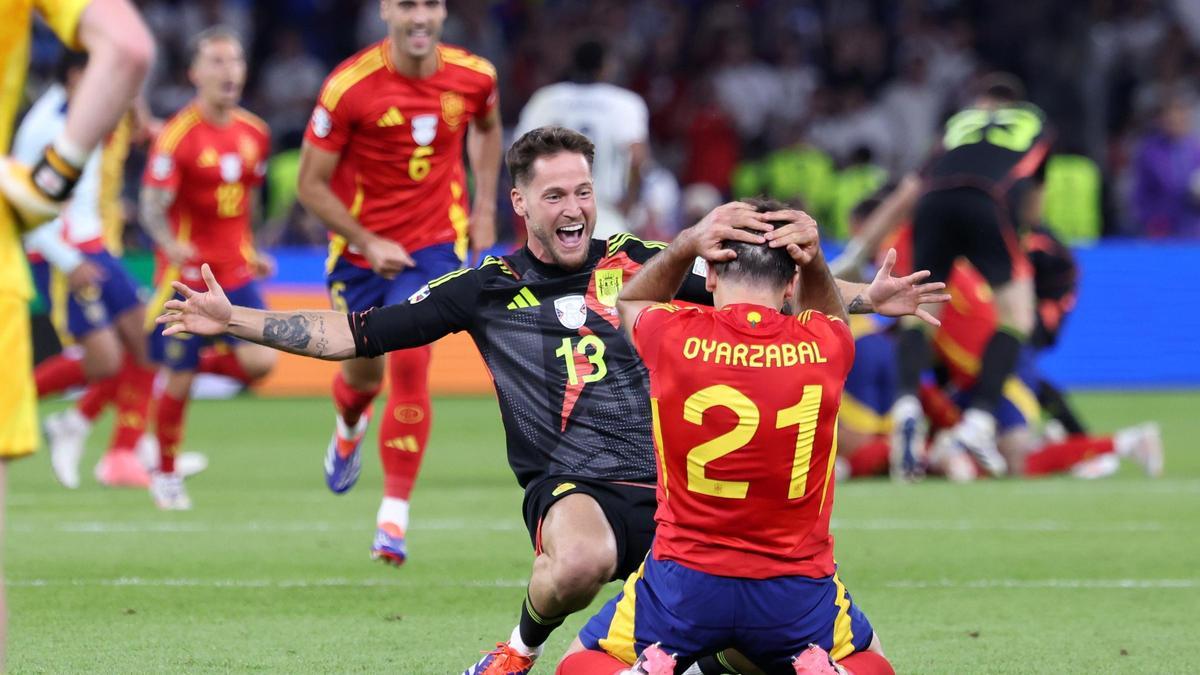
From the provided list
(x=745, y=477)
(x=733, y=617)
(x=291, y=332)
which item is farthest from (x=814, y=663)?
(x=291, y=332)

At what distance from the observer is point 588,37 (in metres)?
12.8

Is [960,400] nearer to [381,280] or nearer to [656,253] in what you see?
[381,280]

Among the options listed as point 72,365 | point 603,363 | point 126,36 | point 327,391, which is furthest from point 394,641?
point 327,391

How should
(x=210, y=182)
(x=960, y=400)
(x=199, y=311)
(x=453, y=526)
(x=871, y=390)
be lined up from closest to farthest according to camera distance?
(x=199, y=311), (x=453, y=526), (x=210, y=182), (x=871, y=390), (x=960, y=400)

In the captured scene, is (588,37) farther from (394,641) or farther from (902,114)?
(902,114)

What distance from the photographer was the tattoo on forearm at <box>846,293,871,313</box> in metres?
5.32

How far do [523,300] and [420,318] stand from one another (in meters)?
0.36

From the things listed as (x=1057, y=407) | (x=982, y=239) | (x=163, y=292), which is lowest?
(x=1057, y=407)

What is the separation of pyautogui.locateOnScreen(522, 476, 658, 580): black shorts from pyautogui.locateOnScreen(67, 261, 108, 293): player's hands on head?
6362mm

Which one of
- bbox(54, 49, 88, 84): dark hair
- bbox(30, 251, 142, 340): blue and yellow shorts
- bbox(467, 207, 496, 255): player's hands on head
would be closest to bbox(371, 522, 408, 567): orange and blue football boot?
bbox(467, 207, 496, 255): player's hands on head

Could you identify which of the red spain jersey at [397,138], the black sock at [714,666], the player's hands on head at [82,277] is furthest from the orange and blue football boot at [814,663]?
the player's hands on head at [82,277]

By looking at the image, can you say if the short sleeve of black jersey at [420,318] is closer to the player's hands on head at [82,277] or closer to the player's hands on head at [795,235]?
the player's hands on head at [795,235]

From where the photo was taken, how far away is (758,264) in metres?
4.62

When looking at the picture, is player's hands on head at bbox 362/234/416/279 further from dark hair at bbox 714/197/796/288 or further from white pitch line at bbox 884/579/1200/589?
dark hair at bbox 714/197/796/288
